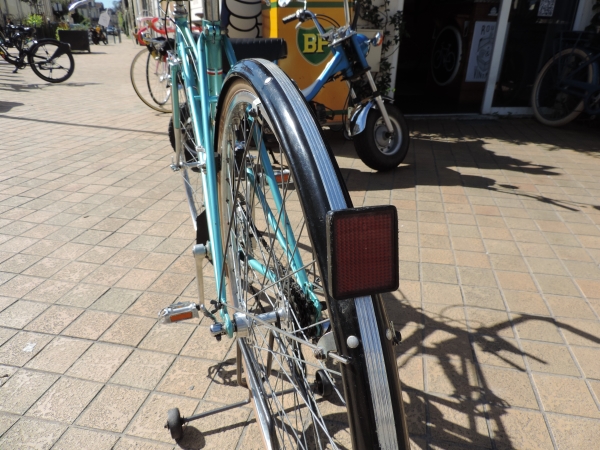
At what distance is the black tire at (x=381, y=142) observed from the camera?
4.61 meters

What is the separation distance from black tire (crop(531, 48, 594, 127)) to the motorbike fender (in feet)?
12.2

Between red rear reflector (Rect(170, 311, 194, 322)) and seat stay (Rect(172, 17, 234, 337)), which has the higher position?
seat stay (Rect(172, 17, 234, 337))

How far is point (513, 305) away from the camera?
2.66 meters

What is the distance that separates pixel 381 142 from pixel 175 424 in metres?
3.71

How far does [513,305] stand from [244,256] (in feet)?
5.60

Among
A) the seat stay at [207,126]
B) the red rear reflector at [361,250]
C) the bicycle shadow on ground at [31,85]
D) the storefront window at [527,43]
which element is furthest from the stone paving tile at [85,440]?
the bicycle shadow on ground at [31,85]

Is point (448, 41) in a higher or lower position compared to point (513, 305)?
higher

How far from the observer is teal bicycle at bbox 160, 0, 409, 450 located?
833 mm

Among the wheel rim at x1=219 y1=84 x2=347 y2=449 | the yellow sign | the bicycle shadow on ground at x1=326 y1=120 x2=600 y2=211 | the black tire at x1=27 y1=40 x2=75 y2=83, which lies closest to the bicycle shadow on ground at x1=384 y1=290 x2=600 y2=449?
the wheel rim at x1=219 y1=84 x2=347 y2=449

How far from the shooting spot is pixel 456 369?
2.18m

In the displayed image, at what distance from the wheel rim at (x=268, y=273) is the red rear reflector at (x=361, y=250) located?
456 mm

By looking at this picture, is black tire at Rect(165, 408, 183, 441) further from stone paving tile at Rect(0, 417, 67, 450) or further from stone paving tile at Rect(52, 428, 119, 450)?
stone paving tile at Rect(0, 417, 67, 450)

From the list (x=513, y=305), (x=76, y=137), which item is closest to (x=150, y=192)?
(x=76, y=137)

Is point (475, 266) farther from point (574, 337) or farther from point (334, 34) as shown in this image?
point (334, 34)
